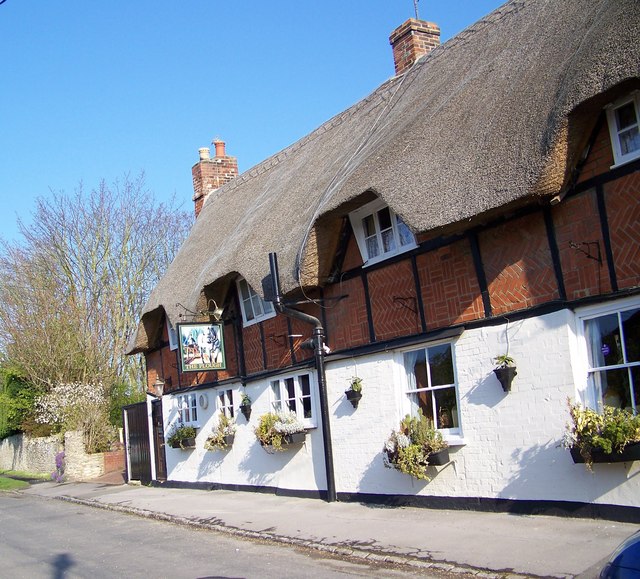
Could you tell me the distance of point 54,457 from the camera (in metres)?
25.7

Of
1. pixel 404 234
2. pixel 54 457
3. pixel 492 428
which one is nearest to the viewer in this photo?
pixel 492 428

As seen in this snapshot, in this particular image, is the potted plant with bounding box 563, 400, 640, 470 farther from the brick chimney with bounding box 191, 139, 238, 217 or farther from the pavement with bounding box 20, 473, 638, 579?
the brick chimney with bounding box 191, 139, 238, 217

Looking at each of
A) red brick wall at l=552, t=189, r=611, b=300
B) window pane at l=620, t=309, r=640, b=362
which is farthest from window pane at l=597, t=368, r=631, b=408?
red brick wall at l=552, t=189, r=611, b=300

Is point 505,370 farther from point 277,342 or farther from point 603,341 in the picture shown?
point 277,342

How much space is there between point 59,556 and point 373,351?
528cm

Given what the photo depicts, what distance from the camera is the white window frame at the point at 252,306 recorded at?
567 inches

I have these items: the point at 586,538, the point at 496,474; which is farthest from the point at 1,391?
the point at 586,538

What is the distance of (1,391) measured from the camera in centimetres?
2964

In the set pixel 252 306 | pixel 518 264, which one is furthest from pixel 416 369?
pixel 252 306

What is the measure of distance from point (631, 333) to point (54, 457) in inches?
884

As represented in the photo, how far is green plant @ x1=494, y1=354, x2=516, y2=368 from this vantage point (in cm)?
909

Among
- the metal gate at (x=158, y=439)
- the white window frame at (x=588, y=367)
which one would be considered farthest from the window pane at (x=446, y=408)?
the metal gate at (x=158, y=439)

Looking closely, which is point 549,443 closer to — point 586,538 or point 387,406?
point 586,538

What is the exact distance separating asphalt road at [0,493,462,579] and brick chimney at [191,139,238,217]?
36.6 ft
